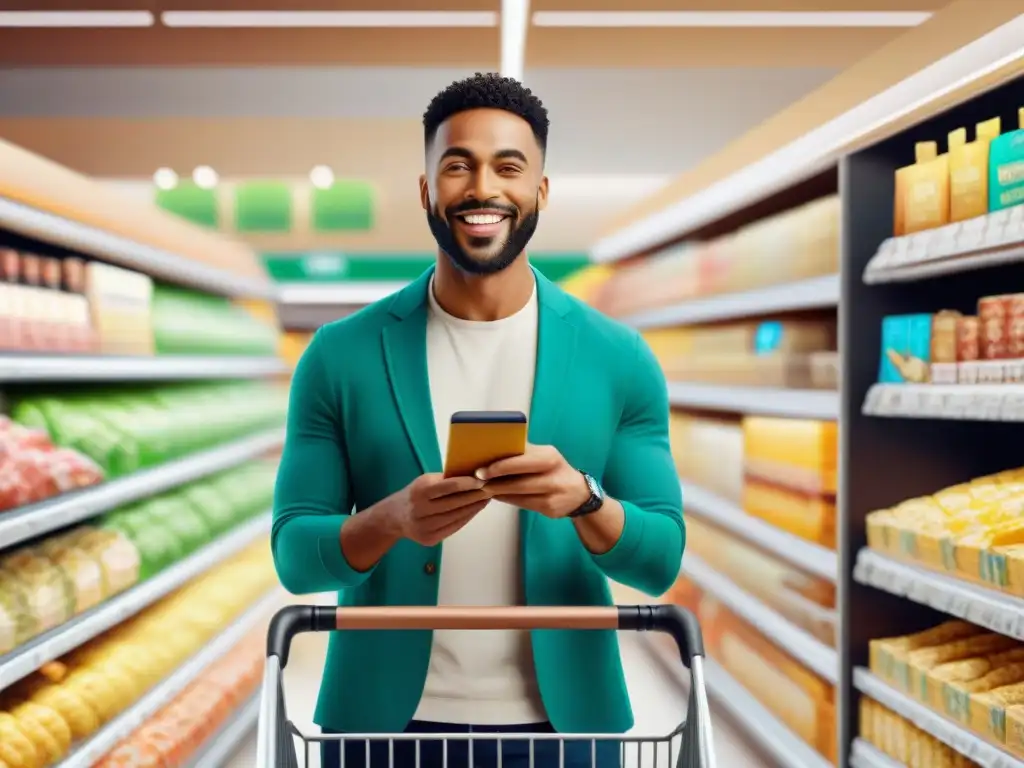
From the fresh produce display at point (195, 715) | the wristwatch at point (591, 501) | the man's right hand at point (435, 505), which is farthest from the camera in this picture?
the fresh produce display at point (195, 715)

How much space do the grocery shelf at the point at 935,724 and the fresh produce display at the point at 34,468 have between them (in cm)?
236

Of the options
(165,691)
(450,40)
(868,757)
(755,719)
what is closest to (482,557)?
(868,757)

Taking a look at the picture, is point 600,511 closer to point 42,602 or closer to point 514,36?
point 42,602

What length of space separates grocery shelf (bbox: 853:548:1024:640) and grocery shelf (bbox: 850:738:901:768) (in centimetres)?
46

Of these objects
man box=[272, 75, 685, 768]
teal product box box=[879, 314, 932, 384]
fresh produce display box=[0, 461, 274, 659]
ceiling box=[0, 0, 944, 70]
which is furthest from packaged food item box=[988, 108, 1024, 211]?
fresh produce display box=[0, 461, 274, 659]

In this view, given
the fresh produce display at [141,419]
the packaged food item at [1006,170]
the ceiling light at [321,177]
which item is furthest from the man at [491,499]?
the ceiling light at [321,177]

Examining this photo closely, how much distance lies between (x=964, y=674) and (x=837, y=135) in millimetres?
1582

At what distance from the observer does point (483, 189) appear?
1.45 meters

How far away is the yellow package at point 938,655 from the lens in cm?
265

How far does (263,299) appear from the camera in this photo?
5.82 m

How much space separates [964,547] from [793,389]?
1.30m

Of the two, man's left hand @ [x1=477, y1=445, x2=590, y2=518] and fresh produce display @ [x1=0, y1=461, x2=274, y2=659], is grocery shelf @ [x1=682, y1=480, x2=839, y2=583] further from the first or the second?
fresh produce display @ [x1=0, y1=461, x2=274, y2=659]

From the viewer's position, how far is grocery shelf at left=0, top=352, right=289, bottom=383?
2.65 meters

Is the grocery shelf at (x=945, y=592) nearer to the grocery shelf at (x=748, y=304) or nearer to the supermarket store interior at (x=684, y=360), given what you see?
the supermarket store interior at (x=684, y=360)
